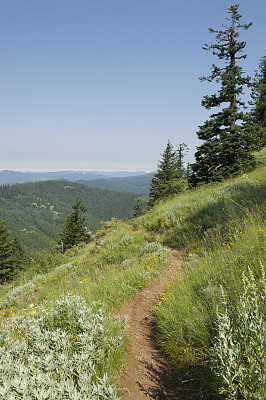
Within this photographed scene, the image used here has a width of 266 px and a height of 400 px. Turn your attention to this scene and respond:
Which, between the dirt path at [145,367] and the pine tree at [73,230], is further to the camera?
the pine tree at [73,230]

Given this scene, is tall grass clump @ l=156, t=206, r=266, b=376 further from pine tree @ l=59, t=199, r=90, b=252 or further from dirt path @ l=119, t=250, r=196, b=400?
pine tree @ l=59, t=199, r=90, b=252

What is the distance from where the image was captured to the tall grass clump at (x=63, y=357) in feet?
5.78

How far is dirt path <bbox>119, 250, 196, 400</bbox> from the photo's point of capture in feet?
7.81

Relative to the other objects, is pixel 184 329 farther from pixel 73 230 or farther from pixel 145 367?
pixel 73 230

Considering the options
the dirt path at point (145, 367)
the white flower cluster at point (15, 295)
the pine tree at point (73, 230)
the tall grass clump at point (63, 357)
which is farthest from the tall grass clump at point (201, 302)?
the pine tree at point (73, 230)

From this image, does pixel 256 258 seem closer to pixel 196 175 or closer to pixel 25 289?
pixel 25 289

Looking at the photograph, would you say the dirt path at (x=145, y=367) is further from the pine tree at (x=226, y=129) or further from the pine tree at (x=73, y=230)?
the pine tree at (x=73, y=230)

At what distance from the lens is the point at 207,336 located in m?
2.64

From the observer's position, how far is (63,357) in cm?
217

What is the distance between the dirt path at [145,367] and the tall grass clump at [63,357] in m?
0.27

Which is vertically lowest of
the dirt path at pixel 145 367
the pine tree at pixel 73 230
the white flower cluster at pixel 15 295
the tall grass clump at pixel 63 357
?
the pine tree at pixel 73 230

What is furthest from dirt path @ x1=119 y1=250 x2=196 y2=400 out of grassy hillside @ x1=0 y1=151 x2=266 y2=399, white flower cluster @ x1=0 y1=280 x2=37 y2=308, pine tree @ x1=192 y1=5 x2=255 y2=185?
pine tree @ x1=192 y1=5 x2=255 y2=185

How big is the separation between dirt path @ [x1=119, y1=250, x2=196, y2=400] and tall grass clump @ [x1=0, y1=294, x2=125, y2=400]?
0.27 m

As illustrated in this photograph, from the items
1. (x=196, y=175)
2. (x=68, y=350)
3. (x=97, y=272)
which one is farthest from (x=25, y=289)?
(x=196, y=175)
